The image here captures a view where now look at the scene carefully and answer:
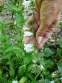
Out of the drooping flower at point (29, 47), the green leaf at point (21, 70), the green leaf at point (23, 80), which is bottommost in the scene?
the green leaf at point (23, 80)

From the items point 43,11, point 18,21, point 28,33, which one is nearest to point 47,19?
point 43,11

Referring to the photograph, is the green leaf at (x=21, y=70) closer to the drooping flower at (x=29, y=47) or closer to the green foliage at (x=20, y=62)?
the green foliage at (x=20, y=62)

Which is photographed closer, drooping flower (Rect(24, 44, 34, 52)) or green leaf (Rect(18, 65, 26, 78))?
drooping flower (Rect(24, 44, 34, 52))

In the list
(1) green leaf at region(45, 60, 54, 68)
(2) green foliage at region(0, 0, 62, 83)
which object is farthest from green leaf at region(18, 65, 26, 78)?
(1) green leaf at region(45, 60, 54, 68)

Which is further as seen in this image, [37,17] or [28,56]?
[28,56]

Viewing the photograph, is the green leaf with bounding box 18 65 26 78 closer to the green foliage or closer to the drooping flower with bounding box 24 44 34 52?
the green foliage

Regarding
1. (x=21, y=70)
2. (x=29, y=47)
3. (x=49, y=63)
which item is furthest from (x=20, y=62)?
(x=29, y=47)

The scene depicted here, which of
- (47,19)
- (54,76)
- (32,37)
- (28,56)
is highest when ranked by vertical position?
(47,19)

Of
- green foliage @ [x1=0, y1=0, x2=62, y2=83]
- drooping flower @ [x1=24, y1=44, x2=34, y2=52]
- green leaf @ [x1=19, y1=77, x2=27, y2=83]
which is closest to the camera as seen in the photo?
drooping flower @ [x1=24, y1=44, x2=34, y2=52]

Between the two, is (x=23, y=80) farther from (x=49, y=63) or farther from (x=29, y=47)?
(x=29, y=47)

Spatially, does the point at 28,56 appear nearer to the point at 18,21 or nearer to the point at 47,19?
the point at 18,21

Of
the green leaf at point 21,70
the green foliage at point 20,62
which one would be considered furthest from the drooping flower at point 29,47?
the green leaf at point 21,70
